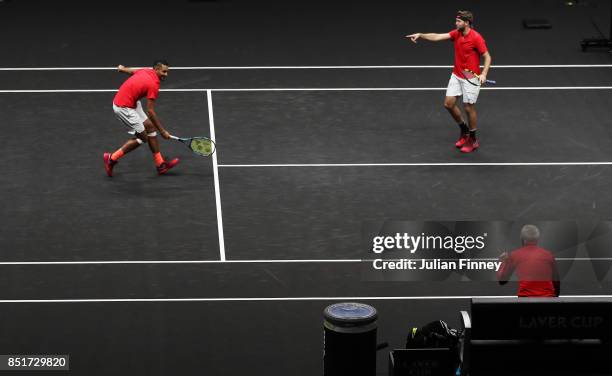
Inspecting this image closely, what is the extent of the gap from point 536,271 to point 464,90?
6.50m

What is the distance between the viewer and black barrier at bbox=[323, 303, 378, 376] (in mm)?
11633

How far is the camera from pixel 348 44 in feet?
77.5

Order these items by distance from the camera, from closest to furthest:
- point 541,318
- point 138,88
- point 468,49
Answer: point 541,318 < point 138,88 < point 468,49

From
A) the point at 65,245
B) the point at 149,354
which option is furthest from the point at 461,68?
the point at 149,354

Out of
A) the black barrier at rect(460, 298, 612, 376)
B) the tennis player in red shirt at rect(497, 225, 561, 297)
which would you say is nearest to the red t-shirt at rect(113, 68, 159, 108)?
the tennis player in red shirt at rect(497, 225, 561, 297)

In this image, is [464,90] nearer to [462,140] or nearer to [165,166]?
[462,140]

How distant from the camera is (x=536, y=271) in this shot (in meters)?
12.2

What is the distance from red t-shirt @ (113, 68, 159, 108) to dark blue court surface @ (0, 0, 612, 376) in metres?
1.11

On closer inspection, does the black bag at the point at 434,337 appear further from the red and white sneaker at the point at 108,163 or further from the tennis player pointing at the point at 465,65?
the red and white sneaker at the point at 108,163

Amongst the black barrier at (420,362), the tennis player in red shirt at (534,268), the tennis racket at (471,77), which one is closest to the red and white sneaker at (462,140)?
the tennis racket at (471,77)

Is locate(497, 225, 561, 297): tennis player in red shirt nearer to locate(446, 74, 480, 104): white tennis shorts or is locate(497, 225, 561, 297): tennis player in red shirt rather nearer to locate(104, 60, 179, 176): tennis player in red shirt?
locate(446, 74, 480, 104): white tennis shorts

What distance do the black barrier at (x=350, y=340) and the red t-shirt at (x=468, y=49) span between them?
7.18m

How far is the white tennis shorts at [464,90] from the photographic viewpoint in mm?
18250

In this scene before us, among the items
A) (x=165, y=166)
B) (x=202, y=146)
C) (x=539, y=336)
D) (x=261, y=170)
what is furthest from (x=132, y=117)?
(x=539, y=336)
